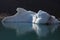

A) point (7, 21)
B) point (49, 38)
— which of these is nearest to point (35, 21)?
point (7, 21)

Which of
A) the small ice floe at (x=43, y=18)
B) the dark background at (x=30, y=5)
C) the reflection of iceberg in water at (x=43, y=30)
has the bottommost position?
the reflection of iceberg in water at (x=43, y=30)

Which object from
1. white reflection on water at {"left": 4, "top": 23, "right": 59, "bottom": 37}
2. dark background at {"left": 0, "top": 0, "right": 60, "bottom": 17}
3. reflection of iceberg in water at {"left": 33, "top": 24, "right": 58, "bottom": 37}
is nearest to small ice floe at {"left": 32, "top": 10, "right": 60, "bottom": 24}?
white reflection on water at {"left": 4, "top": 23, "right": 59, "bottom": 37}

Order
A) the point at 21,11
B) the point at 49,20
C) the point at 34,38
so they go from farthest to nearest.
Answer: the point at 21,11
the point at 49,20
the point at 34,38

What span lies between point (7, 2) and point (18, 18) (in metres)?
3.36

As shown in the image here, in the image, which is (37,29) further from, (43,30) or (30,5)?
(30,5)

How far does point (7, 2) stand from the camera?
30.2 feet

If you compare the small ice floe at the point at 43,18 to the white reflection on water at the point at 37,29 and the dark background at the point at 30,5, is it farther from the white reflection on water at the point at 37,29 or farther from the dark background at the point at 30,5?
the dark background at the point at 30,5

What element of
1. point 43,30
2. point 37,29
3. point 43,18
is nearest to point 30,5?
point 43,18

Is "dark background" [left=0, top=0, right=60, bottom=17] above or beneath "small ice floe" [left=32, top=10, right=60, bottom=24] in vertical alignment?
above

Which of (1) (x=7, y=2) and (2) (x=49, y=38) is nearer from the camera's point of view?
(2) (x=49, y=38)

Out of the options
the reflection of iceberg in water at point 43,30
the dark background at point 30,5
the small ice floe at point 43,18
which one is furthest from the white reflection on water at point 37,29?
the dark background at point 30,5

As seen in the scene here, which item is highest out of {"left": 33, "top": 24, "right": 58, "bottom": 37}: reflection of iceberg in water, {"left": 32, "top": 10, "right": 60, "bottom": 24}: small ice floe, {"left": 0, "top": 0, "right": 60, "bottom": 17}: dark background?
{"left": 0, "top": 0, "right": 60, "bottom": 17}: dark background

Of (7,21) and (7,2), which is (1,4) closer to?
(7,2)

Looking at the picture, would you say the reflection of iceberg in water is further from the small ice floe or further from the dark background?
the dark background
